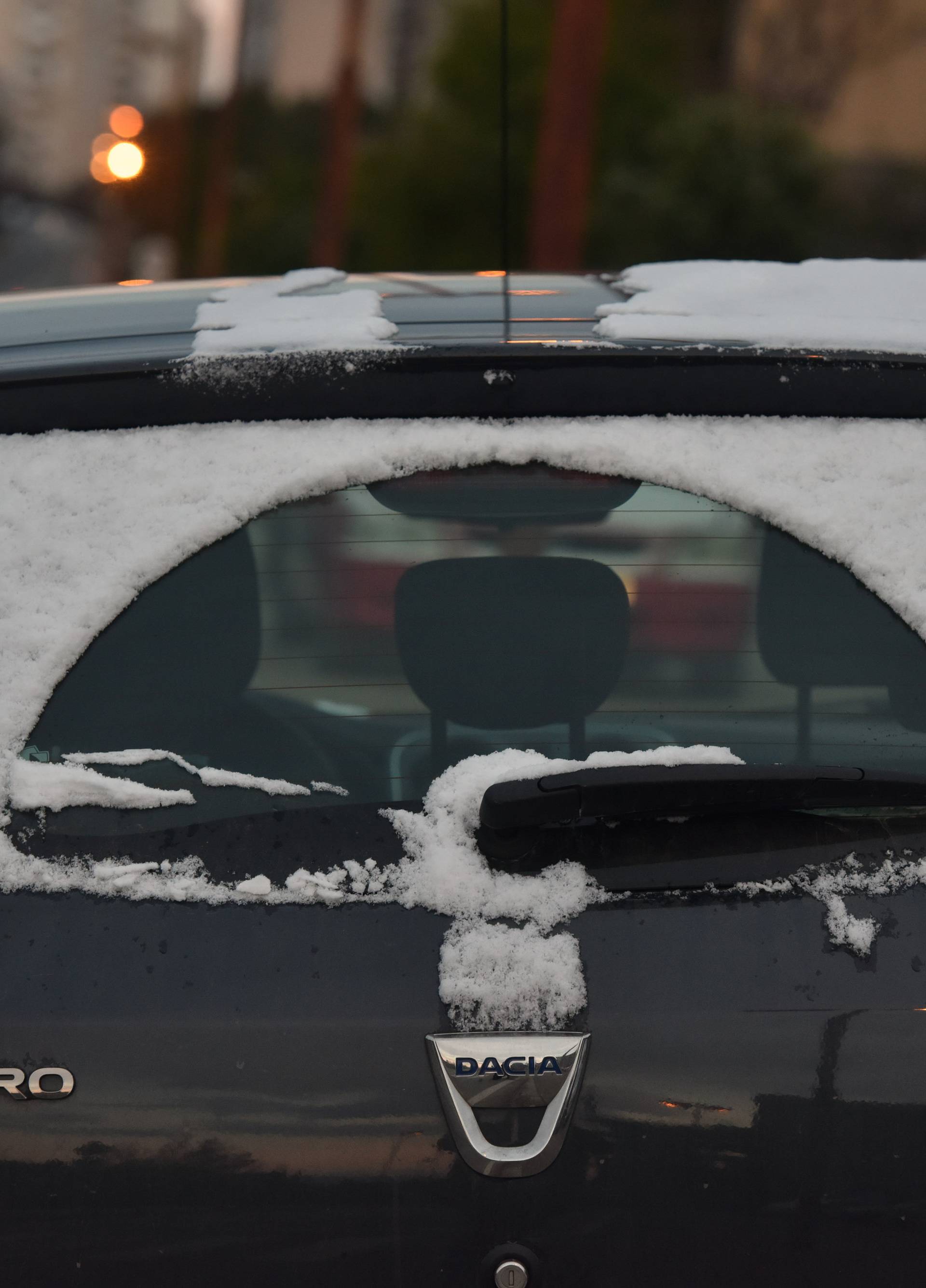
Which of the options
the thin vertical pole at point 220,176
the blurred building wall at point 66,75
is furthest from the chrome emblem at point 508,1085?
the blurred building wall at point 66,75

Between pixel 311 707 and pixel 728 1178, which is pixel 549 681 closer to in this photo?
pixel 311 707

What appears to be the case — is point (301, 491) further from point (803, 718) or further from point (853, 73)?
point (853, 73)

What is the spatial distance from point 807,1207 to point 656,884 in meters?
0.35

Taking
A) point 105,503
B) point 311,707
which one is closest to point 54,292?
point 105,503

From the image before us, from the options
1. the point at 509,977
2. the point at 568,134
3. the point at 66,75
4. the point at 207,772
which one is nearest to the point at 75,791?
the point at 207,772

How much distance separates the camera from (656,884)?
159 centimetres

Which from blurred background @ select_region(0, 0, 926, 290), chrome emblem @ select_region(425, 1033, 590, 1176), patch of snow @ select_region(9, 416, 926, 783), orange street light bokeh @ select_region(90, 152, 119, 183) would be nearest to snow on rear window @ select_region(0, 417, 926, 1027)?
patch of snow @ select_region(9, 416, 926, 783)

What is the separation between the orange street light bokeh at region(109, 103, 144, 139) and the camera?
24.9m

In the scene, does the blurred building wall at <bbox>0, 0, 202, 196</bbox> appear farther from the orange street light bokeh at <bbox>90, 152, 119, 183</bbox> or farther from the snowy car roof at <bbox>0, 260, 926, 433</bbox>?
the snowy car roof at <bbox>0, 260, 926, 433</bbox>

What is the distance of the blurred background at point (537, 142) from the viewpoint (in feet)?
82.5

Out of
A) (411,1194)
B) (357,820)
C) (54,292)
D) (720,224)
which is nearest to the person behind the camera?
(411,1194)

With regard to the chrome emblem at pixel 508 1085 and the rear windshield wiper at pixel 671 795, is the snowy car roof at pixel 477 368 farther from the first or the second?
the chrome emblem at pixel 508 1085

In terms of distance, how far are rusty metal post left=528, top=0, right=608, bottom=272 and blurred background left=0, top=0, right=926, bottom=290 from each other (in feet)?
0.07

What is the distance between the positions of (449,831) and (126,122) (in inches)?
999
